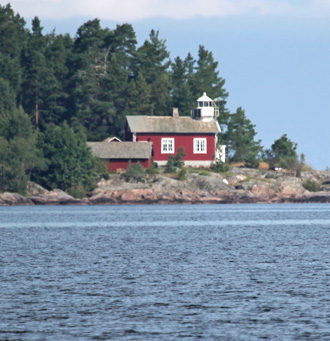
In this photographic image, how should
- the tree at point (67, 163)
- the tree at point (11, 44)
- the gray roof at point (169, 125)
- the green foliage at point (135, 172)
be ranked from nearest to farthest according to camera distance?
1. the tree at point (67, 163)
2. the green foliage at point (135, 172)
3. the gray roof at point (169, 125)
4. the tree at point (11, 44)

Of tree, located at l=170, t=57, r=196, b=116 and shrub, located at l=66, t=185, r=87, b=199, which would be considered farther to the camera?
tree, located at l=170, t=57, r=196, b=116

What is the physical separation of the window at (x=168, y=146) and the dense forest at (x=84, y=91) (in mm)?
9292

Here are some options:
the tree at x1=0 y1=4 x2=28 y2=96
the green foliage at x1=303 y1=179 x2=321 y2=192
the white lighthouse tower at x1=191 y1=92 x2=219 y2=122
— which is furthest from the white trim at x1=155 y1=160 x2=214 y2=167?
the tree at x1=0 y1=4 x2=28 y2=96

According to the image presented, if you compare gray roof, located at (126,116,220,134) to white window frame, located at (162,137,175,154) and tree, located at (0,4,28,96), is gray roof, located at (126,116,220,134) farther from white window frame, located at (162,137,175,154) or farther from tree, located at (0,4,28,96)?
tree, located at (0,4,28,96)

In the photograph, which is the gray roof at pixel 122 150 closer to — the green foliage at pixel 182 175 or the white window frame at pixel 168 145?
the white window frame at pixel 168 145

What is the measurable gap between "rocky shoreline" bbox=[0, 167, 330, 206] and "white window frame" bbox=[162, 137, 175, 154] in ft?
19.2

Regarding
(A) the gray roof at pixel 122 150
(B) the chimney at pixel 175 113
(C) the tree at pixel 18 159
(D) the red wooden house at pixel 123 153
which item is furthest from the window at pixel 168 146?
(C) the tree at pixel 18 159

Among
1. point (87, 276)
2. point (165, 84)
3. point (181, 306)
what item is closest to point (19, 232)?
point (87, 276)

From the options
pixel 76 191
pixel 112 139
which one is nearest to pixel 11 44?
pixel 112 139

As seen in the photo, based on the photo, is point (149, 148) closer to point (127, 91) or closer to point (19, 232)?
point (127, 91)

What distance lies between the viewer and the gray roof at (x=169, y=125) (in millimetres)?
96562

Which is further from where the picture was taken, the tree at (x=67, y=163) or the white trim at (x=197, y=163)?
the white trim at (x=197, y=163)

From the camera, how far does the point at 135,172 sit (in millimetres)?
88188

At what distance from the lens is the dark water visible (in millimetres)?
17750
